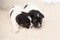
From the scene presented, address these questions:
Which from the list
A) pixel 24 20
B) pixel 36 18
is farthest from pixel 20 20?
pixel 36 18

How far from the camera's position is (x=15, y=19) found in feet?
4.25

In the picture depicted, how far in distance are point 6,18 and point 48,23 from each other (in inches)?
17.4

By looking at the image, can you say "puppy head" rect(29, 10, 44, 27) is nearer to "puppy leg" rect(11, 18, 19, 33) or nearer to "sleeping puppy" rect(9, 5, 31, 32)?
"sleeping puppy" rect(9, 5, 31, 32)

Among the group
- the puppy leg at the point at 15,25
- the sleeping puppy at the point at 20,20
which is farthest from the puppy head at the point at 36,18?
the puppy leg at the point at 15,25

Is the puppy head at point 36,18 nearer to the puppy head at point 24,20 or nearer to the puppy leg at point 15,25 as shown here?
the puppy head at point 24,20

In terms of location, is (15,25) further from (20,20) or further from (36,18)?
(36,18)

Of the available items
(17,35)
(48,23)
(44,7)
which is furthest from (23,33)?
(44,7)

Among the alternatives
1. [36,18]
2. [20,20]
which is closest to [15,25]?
[20,20]

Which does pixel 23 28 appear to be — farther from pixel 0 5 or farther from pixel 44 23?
pixel 0 5

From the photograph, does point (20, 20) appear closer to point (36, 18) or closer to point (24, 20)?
point (24, 20)

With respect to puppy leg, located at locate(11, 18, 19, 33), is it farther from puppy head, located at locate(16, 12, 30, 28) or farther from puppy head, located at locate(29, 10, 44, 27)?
puppy head, located at locate(29, 10, 44, 27)

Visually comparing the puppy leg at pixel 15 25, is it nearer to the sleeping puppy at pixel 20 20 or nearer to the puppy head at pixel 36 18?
the sleeping puppy at pixel 20 20

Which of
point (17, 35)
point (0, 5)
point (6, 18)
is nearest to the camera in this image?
point (17, 35)

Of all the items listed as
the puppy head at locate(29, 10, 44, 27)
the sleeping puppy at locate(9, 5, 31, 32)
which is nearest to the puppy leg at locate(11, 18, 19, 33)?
the sleeping puppy at locate(9, 5, 31, 32)
